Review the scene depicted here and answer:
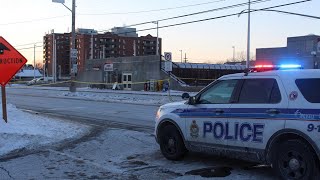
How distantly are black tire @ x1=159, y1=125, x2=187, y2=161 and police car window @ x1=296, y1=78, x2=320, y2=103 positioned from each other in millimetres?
2860

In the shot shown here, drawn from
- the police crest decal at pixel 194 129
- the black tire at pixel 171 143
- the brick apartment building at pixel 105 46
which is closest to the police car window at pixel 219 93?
the police crest decal at pixel 194 129

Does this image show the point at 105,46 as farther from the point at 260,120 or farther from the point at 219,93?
the point at 260,120

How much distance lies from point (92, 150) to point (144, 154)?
130 centimetres

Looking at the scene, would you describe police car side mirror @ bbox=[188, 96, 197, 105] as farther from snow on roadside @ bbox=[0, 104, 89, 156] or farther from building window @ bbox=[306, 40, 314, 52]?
building window @ bbox=[306, 40, 314, 52]

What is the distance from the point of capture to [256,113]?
729cm

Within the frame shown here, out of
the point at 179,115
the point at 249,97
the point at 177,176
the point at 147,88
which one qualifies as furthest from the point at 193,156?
the point at 147,88

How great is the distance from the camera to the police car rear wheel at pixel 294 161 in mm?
6582

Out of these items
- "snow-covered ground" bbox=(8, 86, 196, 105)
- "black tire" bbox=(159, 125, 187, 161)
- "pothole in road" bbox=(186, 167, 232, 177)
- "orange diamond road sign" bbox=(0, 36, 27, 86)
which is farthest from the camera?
"snow-covered ground" bbox=(8, 86, 196, 105)

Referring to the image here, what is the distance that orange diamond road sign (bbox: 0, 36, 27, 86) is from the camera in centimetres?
1308

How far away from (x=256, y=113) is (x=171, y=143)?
236cm

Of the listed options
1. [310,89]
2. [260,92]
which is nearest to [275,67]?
[260,92]

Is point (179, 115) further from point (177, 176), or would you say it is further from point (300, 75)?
point (300, 75)

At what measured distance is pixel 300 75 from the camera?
7.01 meters

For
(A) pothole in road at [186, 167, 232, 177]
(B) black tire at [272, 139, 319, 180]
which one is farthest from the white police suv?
(A) pothole in road at [186, 167, 232, 177]
